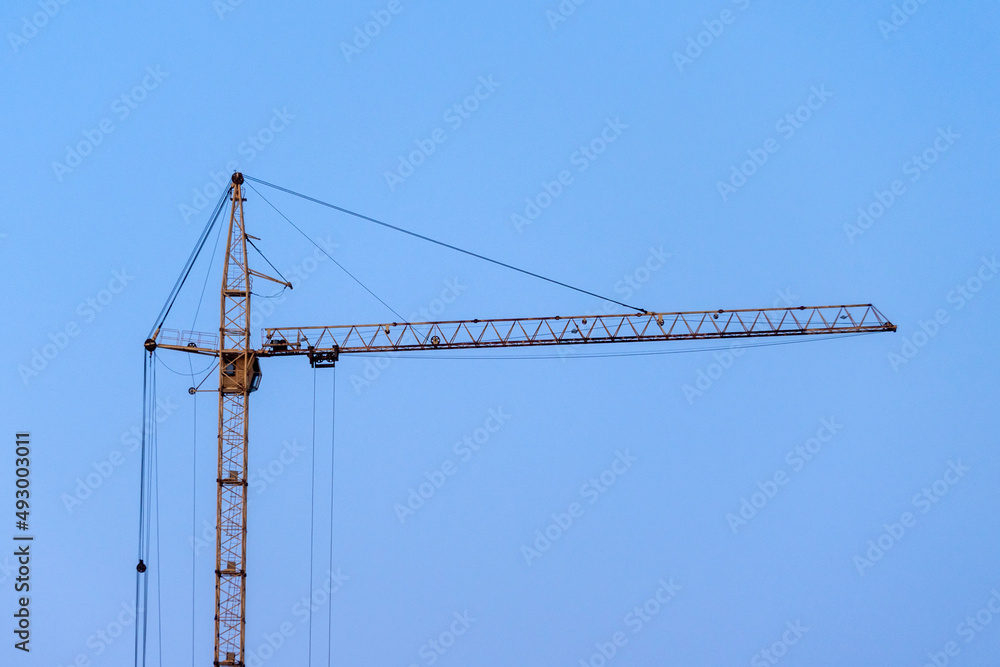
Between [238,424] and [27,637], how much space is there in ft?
62.3

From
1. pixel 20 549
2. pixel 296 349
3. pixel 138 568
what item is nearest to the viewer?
pixel 20 549

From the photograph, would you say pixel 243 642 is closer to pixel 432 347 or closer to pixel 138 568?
pixel 138 568

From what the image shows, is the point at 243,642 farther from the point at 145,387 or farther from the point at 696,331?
the point at 696,331

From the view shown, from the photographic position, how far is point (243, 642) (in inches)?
3442

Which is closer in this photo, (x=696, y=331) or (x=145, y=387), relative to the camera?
(x=145, y=387)

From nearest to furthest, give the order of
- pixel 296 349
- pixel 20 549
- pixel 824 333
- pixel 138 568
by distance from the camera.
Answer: pixel 20 549
pixel 138 568
pixel 296 349
pixel 824 333

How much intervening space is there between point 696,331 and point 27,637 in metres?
49.2

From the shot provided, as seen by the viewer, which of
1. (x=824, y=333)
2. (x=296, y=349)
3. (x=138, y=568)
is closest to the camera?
(x=138, y=568)

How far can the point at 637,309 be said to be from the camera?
95.6 m

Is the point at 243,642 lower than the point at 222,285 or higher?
lower

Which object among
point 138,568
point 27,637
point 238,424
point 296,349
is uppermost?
point 296,349

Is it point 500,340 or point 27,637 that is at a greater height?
point 500,340

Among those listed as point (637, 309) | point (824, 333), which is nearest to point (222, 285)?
point (637, 309)

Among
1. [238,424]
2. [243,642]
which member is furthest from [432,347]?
[243,642]
